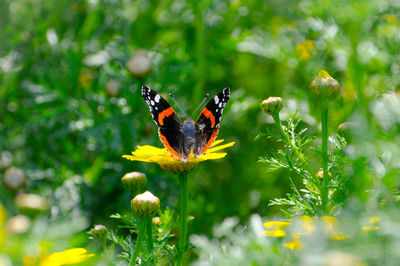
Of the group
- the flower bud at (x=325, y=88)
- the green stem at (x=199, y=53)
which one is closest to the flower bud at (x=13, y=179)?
the green stem at (x=199, y=53)

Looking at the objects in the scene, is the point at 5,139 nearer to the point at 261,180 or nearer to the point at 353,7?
the point at 261,180

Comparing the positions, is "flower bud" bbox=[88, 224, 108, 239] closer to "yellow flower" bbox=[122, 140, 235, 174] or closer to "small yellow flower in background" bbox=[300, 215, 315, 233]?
"yellow flower" bbox=[122, 140, 235, 174]

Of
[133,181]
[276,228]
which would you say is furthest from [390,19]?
[276,228]

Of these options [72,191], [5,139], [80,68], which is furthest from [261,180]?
[5,139]

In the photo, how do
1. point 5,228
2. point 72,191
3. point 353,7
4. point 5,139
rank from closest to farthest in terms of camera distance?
point 5,228
point 353,7
point 72,191
point 5,139

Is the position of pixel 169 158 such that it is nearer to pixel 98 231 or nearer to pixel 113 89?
pixel 98 231

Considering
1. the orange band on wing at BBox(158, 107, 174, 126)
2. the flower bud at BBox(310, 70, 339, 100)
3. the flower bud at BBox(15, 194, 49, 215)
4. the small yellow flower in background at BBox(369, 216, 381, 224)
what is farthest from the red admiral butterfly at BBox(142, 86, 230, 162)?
the small yellow flower in background at BBox(369, 216, 381, 224)
